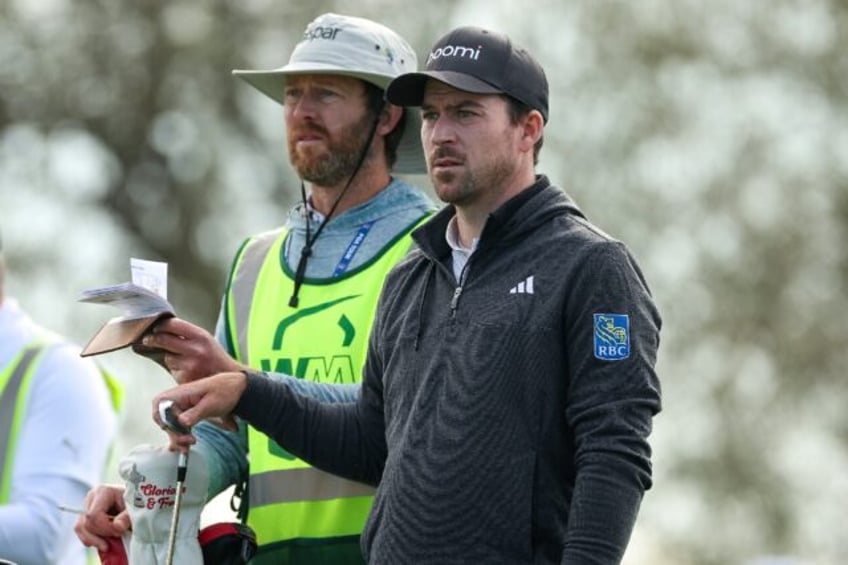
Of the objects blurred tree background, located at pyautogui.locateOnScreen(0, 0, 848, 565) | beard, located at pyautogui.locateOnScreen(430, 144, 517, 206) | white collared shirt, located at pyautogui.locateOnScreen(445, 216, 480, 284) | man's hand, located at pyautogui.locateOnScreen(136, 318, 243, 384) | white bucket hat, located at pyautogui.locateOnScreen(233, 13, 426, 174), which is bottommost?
man's hand, located at pyautogui.locateOnScreen(136, 318, 243, 384)

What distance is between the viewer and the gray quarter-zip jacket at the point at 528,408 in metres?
5.55

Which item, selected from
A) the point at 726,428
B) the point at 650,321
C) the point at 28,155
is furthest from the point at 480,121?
the point at 28,155

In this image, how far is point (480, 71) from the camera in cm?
591

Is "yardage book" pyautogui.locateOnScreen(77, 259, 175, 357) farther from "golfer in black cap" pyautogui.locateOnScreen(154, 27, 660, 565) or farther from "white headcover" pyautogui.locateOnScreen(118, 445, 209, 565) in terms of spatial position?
"white headcover" pyautogui.locateOnScreen(118, 445, 209, 565)

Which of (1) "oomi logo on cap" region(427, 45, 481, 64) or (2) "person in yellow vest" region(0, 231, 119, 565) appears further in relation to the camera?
(2) "person in yellow vest" region(0, 231, 119, 565)

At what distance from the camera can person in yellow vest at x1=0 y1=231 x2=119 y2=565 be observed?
7309mm

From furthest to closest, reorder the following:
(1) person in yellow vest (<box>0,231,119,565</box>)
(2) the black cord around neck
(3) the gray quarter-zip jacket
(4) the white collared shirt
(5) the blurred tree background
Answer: (5) the blurred tree background
(1) person in yellow vest (<box>0,231,119,565</box>)
(2) the black cord around neck
(4) the white collared shirt
(3) the gray quarter-zip jacket

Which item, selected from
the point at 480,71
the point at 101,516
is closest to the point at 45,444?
the point at 101,516

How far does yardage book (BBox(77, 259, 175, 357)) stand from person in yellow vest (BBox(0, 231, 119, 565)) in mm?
1450

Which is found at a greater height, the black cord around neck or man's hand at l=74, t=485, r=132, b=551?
the black cord around neck

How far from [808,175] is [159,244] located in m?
5.98

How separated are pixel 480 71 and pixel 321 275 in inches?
39.2

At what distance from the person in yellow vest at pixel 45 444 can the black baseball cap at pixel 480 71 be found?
189 centimetres

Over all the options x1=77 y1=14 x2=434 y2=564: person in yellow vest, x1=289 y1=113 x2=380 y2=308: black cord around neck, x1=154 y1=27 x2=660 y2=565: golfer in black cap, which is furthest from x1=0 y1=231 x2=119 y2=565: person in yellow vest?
x1=154 y1=27 x2=660 y2=565: golfer in black cap
